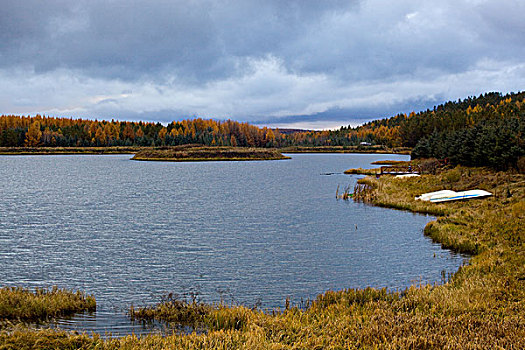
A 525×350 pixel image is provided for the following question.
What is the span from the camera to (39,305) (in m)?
13.2

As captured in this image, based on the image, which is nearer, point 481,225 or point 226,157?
point 481,225

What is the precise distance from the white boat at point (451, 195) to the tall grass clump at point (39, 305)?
109 ft

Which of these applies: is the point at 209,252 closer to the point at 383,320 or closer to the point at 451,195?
the point at 383,320

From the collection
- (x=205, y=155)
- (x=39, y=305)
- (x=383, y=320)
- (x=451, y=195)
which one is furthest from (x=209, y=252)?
(x=205, y=155)

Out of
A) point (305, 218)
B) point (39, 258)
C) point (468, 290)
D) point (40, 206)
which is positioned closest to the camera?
point (468, 290)

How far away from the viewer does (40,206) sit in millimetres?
41750

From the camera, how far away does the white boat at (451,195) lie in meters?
37.1

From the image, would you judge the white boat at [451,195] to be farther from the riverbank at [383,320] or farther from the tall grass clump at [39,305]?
the tall grass clump at [39,305]

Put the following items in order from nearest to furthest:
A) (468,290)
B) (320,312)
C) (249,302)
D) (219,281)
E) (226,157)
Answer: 1. (320,312)
2. (468,290)
3. (249,302)
4. (219,281)
5. (226,157)

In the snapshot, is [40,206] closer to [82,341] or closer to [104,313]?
[104,313]

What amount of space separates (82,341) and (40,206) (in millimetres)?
36773

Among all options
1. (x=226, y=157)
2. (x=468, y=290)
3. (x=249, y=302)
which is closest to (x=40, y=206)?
(x=249, y=302)

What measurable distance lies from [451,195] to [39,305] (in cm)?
3617

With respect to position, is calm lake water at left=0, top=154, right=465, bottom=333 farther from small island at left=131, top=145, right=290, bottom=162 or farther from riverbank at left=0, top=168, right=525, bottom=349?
small island at left=131, top=145, right=290, bottom=162
